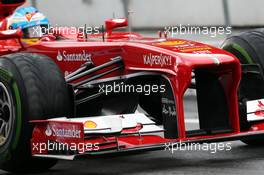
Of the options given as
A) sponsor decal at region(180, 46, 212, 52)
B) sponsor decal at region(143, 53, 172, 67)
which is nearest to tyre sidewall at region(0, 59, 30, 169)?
sponsor decal at region(143, 53, 172, 67)

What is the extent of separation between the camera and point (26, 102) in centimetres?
866

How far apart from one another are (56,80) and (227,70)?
152 centimetres

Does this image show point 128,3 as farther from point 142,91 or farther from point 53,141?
point 53,141

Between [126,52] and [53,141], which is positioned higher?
[126,52]

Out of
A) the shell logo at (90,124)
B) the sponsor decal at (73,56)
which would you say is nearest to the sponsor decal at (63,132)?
the shell logo at (90,124)

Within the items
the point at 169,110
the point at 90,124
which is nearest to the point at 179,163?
the point at 169,110

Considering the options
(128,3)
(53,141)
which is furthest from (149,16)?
(53,141)

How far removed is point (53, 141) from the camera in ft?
28.1

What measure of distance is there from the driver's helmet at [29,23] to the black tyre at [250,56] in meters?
2.03

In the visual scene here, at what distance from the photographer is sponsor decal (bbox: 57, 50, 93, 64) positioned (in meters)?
9.64

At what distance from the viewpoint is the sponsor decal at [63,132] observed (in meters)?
8.30

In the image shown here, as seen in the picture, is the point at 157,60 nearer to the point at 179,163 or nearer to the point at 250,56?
the point at 179,163

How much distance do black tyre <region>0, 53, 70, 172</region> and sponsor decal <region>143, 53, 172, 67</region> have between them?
0.79 m

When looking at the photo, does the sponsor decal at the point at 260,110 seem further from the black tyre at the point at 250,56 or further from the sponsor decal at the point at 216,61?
the sponsor decal at the point at 216,61
